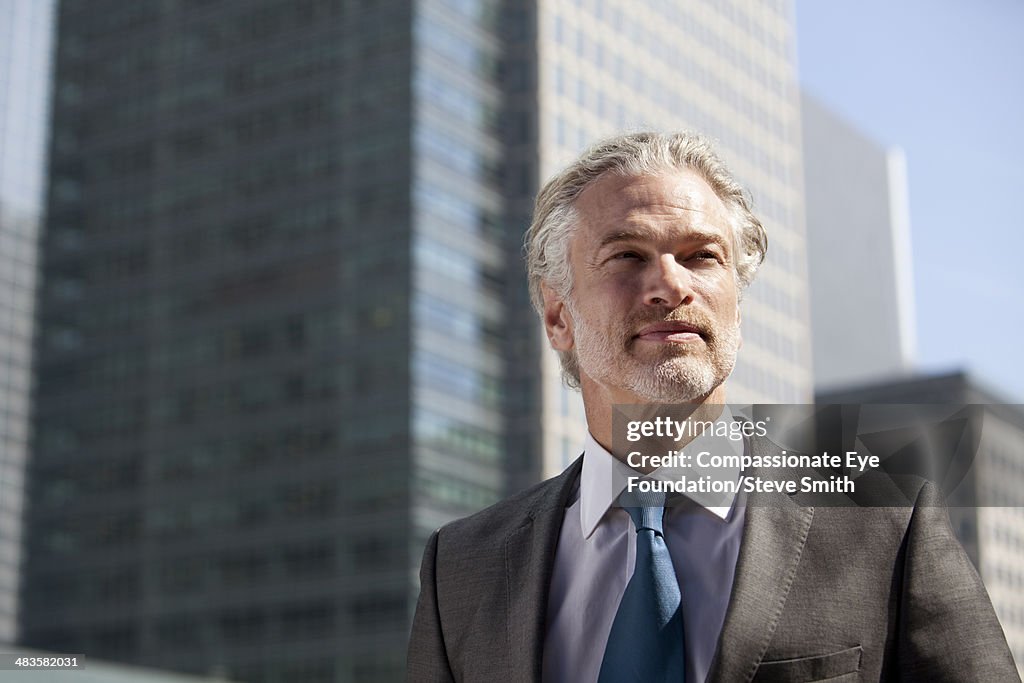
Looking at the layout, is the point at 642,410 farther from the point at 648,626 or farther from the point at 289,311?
the point at 289,311

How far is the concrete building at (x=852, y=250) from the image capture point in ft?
599

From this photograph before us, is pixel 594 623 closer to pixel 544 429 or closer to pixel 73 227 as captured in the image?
pixel 544 429

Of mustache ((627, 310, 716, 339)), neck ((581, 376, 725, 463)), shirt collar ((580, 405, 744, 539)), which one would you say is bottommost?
shirt collar ((580, 405, 744, 539))

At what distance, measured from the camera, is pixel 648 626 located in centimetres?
255

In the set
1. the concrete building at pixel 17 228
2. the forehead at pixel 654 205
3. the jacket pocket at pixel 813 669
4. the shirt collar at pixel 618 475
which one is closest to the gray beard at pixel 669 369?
the shirt collar at pixel 618 475

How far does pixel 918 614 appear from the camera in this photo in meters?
2.42

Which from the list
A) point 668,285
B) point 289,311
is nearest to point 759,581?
point 668,285

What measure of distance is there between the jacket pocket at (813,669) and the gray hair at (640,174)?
78cm

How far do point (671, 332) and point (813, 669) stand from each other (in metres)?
0.64

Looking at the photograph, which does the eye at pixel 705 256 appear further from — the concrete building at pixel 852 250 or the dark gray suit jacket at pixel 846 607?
the concrete building at pixel 852 250

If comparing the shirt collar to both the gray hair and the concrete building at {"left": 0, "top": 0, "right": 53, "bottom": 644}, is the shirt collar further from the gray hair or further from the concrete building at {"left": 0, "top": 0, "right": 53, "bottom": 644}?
the concrete building at {"left": 0, "top": 0, "right": 53, "bottom": 644}

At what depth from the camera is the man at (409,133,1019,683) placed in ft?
7.91

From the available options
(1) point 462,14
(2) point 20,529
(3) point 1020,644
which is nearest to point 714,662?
(1) point 462,14

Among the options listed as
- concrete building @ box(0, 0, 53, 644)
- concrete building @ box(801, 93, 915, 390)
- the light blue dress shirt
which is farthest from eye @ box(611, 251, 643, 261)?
concrete building @ box(801, 93, 915, 390)
